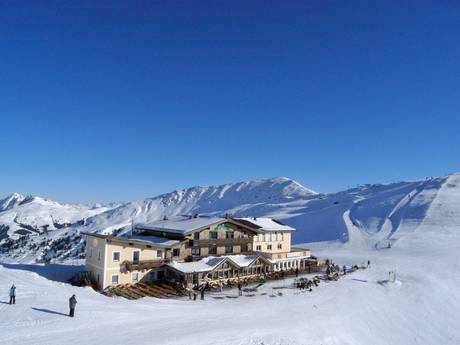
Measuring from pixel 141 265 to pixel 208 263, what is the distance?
325 inches

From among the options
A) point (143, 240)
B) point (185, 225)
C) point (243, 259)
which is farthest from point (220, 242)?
point (143, 240)

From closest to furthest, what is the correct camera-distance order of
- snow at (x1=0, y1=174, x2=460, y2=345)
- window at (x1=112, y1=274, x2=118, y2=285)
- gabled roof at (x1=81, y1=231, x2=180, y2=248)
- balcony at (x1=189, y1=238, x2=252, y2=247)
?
snow at (x1=0, y1=174, x2=460, y2=345), window at (x1=112, y1=274, x2=118, y2=285), gabled roof at (x1=81, y1=231, x2=180, y2=248), balcony at (x1=189, y1=238, x2=252, y2=247)

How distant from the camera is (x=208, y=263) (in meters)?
46.2

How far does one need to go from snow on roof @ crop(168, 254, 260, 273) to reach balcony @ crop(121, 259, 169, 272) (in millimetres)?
1250

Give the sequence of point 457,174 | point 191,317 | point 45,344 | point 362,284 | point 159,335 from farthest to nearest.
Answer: point 457,174, point 362,284, point 191,317, point 159,335, point 45,344

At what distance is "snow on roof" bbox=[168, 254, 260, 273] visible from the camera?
4334cm

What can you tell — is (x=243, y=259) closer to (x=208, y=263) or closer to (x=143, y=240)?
(x=208, y=263)

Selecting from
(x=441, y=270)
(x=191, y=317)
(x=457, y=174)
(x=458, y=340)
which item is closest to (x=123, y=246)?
(x=191, y=317)

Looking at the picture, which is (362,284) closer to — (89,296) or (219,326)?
(219,326)

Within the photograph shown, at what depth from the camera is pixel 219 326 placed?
27.0 metres

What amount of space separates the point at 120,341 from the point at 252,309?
1455 cm

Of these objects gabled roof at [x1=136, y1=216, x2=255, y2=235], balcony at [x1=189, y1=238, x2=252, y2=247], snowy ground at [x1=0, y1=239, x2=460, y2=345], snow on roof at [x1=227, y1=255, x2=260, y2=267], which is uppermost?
gabled roof at [x1=136, y1=216, x2=255, y2=235]

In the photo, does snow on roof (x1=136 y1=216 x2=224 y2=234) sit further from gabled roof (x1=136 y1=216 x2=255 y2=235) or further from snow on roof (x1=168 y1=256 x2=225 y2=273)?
snow on roof (x1=168 y1=256 x2=225 y2=273)

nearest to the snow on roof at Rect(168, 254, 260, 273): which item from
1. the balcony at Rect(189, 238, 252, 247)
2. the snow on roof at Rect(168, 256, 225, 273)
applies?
the snow on roof at Rect(168, 256, 225, 273)
